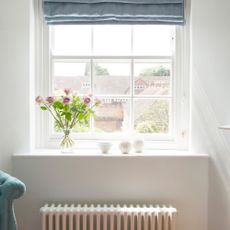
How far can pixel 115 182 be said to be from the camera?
8.22 feet

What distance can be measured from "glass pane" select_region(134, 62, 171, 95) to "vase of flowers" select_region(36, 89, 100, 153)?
1.43 feet

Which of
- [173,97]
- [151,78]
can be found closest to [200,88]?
[173,97]

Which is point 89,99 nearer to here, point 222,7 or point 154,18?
point 154,18

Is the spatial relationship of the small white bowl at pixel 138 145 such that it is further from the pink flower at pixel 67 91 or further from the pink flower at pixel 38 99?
the pink flower at pixel 38 99

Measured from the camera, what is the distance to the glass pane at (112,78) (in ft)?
9.15

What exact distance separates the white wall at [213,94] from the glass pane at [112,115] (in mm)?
584

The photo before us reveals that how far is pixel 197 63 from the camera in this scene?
8.34 feet

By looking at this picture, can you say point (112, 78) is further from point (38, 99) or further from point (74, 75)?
point (38, 99)

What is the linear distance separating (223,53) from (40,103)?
1482 mm

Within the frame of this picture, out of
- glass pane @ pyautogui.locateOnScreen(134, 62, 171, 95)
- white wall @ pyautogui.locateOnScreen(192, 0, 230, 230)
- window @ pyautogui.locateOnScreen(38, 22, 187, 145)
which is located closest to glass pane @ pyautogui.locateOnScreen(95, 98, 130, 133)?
window @ pyautogui.locateOnScreen(38, 22, 187, 145)

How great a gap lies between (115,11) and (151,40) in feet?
1.30

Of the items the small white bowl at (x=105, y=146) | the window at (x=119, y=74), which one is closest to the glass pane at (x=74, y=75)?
the window at (x=119, y=74)

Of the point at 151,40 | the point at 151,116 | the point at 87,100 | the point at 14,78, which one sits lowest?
the point at 151,116

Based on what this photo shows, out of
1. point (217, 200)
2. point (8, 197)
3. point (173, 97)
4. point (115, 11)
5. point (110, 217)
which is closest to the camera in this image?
point (8, 197)
